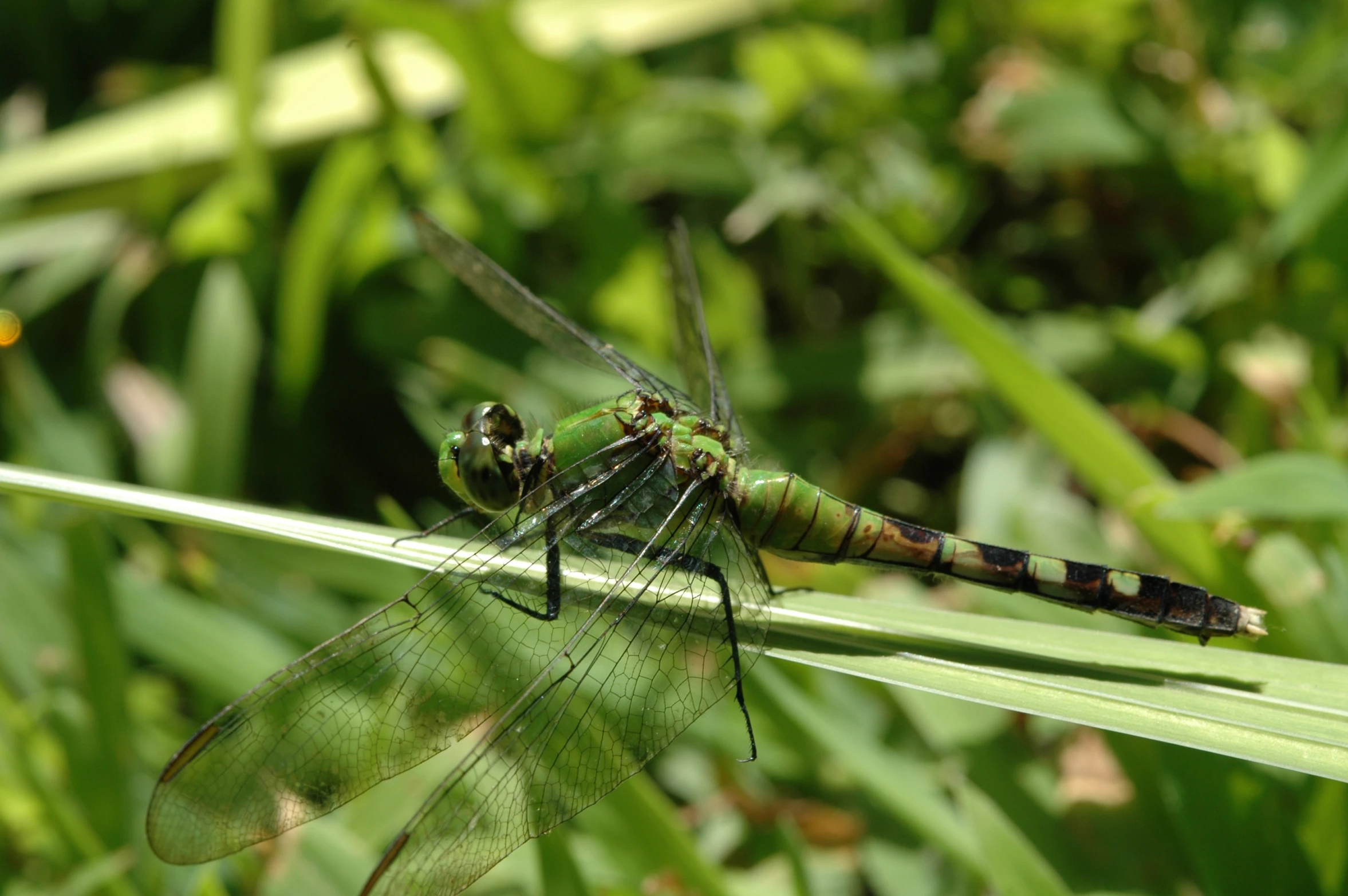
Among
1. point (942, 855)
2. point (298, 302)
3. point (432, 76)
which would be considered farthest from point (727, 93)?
point (942, 855)

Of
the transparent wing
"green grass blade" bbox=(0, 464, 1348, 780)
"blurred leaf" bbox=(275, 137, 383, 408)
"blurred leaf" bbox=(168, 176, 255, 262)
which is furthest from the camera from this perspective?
"blurred leaf" bbox=(168, 176, 255, 262)

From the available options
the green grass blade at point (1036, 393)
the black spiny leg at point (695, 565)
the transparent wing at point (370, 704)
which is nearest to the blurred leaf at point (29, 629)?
the transparent wing at point (370, 704)

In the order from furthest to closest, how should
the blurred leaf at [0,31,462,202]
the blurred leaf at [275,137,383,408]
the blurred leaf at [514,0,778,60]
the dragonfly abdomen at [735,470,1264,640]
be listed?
the blurred leaf at [514,0,778,60]
the blurred leaf at [0,31,462,202]
the blurred leaf at [275,137,383,408]
the dragonfly abdomen at [735,470,1264,640]

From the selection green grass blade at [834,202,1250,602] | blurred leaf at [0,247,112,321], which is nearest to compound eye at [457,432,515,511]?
green grass blade at [834,202,1250,602]

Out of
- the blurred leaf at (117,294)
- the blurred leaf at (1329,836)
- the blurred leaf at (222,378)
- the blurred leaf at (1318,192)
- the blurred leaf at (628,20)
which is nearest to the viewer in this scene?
the blurred leaf at (1329,836)

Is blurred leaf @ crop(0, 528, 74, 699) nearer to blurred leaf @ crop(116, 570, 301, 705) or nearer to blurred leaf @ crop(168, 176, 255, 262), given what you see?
blurred leaf @ crop(116, 570, 301, 705)

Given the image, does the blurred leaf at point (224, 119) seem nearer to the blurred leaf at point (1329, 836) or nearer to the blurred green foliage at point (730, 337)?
the blurred green foliage at point (730, 337)

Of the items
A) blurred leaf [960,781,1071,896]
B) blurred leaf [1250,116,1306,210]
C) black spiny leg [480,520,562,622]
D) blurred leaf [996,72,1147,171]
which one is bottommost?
blurred leaf [960,781,1071,896]
